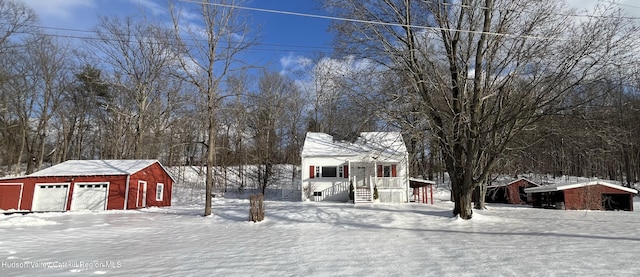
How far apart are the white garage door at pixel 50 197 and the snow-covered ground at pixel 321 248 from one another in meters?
8.01

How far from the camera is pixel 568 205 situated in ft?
73.6

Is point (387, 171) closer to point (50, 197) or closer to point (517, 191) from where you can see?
point (517, 191)

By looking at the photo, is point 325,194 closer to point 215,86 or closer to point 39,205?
point 215,86

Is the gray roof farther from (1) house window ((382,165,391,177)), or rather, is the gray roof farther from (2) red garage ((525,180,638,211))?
(2) red garage ((525,180,638,211))

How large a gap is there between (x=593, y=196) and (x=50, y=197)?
31.7 metres

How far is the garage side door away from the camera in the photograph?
67.6ft

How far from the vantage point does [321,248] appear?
8.11 metres

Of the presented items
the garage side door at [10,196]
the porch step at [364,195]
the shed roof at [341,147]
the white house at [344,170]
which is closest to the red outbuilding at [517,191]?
the white house at [344,170]

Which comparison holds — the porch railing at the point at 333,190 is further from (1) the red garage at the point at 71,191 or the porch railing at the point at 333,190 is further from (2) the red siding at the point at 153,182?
(1) the red garage at the point at 71,191

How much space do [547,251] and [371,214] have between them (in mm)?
8047

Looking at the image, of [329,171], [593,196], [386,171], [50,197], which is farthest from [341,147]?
[50,197]

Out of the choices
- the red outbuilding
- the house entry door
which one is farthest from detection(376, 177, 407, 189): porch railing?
the red outbuilding

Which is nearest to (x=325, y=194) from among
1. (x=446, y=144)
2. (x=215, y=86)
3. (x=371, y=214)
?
(x=371, y=214)

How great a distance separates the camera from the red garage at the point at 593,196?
21.7 metres
